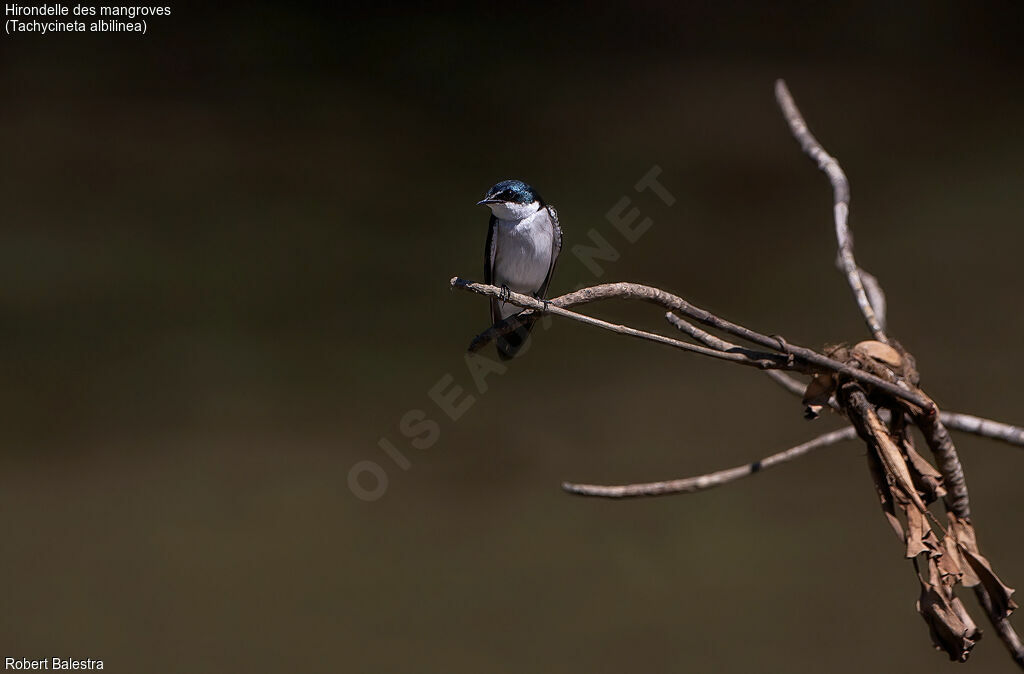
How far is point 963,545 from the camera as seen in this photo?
42cm

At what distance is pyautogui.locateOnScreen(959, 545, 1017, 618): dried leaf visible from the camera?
408 mm

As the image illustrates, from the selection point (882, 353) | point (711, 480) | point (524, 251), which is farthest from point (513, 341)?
point (882, 353)

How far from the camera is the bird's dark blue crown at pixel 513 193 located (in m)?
1.15

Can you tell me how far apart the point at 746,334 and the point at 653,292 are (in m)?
0.08

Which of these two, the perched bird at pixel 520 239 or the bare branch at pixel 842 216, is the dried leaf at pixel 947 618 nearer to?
the bare branch at pixel 842 216

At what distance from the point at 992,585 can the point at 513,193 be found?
33.2 inches

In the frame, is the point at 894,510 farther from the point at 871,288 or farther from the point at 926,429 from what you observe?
the point at 871,288

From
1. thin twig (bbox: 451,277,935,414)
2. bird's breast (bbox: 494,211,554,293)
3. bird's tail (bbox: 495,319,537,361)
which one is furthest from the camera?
bird's breast (bbox: 494,211,554,293)

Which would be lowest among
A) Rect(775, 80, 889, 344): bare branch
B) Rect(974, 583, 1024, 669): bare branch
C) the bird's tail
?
Rect(974, 583, 1024, 669): bare branch

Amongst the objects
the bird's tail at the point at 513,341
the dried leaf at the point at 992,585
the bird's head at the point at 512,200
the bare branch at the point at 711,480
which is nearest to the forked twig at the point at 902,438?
the dried leaf at the point at 992,585

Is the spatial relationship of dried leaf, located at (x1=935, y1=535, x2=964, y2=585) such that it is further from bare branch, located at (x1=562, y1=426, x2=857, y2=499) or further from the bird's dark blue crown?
the bird's dark blue crown

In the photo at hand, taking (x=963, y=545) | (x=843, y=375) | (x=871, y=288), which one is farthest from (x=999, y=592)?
(x=871, y=288)

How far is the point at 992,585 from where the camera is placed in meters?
0.41

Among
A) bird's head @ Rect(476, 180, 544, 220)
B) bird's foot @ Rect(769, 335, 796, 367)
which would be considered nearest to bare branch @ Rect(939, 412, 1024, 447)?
bird's foot @ Rect(769, 335, 796, 367)
